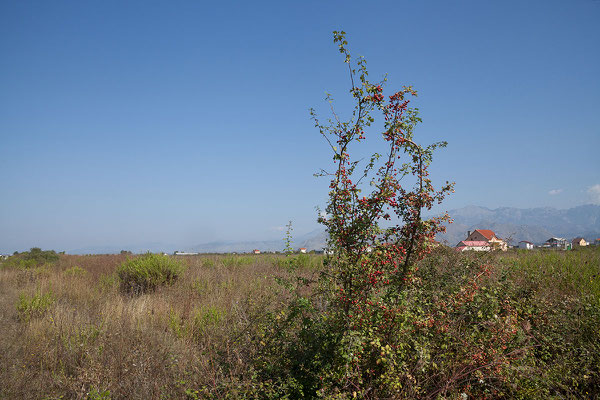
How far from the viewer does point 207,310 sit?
5.86 meters

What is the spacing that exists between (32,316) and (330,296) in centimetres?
639

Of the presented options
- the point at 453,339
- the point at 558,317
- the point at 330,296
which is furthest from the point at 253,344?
the point at 558,317

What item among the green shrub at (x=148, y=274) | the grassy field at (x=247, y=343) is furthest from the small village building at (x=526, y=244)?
the green shrub at (x=148, y=274)

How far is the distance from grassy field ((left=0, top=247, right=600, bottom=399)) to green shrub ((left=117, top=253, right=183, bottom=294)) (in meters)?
2.08

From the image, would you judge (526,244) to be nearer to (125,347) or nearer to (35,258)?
(125,347)

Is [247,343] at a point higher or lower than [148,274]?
lower

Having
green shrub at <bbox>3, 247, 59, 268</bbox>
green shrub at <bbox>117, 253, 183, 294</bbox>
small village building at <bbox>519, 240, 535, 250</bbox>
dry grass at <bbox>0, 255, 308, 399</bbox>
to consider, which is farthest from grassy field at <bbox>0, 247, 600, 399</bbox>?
green shrub at <bbox>3, 247, 59, 268</bbox>

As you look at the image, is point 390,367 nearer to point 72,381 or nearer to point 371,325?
point 371,325

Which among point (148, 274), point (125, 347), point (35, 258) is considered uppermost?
point (35, 258)

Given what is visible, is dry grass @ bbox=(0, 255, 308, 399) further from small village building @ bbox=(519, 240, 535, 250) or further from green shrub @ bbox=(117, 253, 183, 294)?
small village building @ bbox=(519, 240, 535, 250)

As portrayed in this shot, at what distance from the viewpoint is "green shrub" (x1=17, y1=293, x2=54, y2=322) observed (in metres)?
6.43

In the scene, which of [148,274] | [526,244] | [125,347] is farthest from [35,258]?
[526,244]

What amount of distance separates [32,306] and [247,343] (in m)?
5.59

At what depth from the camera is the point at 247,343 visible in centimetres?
361
